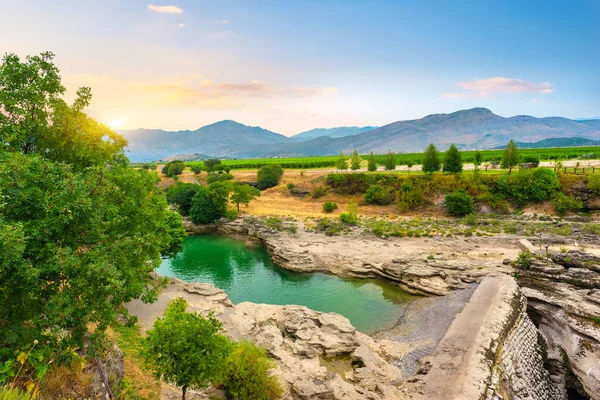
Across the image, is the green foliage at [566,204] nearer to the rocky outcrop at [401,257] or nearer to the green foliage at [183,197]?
the rocky outcrop at [401,257]

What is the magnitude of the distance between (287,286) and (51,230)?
95.8 ft

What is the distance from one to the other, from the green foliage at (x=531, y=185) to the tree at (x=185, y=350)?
60083mm

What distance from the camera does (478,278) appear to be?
32156 mm

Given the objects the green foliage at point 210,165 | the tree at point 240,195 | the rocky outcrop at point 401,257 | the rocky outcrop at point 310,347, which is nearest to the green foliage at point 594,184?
the rocky outcrop at point 401,257

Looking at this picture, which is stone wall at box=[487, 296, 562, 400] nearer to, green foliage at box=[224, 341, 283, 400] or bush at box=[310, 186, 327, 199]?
green foliage at box=[224, 341, 283, 400]

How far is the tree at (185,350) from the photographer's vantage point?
1280 centimetres

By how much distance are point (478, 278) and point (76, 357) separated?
3238cm

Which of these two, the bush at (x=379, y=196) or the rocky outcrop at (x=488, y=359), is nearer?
the rocky outcrop at (x=488, y=359)

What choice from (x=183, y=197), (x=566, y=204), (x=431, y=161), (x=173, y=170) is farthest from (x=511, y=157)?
(x=173, y=170)

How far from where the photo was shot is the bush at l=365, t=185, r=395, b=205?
221ft

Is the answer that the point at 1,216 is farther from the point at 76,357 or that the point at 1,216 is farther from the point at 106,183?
the point at 76,357

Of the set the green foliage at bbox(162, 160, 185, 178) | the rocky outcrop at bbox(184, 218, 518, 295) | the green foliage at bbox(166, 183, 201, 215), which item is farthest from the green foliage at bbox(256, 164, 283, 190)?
the rocky outcrop at bbox(184, 218, 518, 295)

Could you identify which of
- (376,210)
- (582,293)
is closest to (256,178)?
(376,210)

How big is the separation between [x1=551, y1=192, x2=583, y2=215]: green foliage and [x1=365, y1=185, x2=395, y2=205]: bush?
26480 millimetres
